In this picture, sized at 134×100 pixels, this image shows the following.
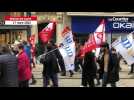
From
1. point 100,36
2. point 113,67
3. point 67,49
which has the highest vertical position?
point 100,36

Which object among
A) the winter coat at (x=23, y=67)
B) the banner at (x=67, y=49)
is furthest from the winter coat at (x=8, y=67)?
the banner at (x=67, y=49)

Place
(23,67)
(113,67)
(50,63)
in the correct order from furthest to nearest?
(50,63) → (113,67) → (23,67)

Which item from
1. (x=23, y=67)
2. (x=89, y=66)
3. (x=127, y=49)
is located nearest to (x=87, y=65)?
(x=89, y=66)

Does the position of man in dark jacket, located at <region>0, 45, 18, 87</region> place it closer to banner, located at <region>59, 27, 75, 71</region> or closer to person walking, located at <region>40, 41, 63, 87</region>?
banner, located at <region>59, 27, 75, 71</region>

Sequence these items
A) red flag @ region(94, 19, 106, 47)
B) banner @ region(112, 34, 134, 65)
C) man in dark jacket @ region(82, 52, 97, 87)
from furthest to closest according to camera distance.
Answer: man in dark jacket @ region(82, 52, 97, 87)
red flag @ region(94, 19, 106, 47)
banner @ region(112, 34, 134, 65)

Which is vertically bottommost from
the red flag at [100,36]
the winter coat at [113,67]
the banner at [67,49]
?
the winter coat at [113,67]

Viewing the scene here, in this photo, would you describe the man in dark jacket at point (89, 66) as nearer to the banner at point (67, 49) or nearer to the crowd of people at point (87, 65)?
the crowd of people at point (87, 65)

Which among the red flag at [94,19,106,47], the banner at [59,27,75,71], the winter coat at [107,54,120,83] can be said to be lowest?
the winter coat at [107,54,120,83]

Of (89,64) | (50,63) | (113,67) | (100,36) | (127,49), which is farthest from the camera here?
(50,63)

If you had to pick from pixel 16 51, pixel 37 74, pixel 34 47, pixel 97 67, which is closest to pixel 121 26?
pixel 34 47

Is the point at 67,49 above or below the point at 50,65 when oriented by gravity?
above

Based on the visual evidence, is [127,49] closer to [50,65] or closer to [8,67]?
[8,67]

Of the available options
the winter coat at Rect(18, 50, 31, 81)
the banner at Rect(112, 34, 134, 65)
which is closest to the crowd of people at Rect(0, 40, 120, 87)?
the winter coat at Rect(18, 50, 31, 81)
